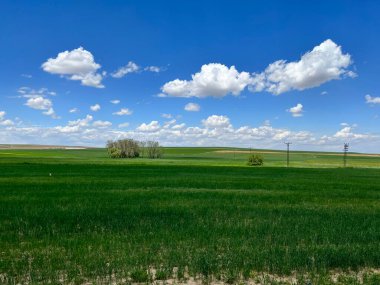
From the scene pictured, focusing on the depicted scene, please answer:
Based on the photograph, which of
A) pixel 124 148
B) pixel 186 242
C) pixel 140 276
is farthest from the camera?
pixel 124 148

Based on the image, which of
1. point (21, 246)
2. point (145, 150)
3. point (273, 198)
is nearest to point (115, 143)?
point (145, 150)

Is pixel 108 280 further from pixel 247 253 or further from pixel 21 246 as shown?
pixel 21 246

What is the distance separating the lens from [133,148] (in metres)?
175

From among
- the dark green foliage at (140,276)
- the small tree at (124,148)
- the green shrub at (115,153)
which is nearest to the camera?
the dark green foliage at (140,276)

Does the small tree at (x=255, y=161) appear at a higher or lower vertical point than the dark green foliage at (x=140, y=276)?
higher

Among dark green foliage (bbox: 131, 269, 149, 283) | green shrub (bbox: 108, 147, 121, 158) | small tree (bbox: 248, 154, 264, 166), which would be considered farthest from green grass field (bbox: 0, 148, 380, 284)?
green shrub (bbox: 108, 147, 121, 158)

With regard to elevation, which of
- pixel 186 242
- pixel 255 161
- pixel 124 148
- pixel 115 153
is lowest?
pixel 186 242

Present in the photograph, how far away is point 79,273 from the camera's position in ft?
31.2

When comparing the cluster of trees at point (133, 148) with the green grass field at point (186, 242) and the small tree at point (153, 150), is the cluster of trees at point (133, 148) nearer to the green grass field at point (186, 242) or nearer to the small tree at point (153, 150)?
the small tree at point (153, 150)

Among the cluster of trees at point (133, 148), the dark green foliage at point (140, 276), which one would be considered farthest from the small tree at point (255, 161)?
the dark green foliage at point (140, 276)

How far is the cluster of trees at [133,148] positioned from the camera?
563 feet

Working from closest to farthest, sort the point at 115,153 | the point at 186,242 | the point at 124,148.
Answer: the point at 186,242 < the point at 115,153 < the point at 124,148

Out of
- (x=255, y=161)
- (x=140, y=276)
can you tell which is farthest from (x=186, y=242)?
(x=255, y=161)

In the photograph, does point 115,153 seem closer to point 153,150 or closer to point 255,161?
point 153,150
